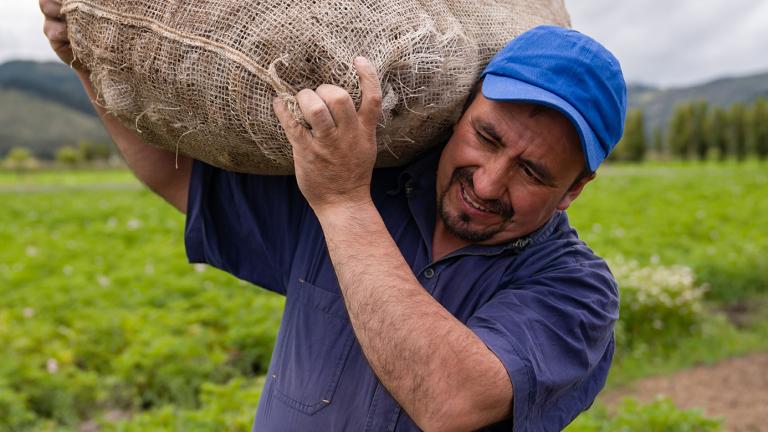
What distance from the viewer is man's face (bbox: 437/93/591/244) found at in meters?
1.69

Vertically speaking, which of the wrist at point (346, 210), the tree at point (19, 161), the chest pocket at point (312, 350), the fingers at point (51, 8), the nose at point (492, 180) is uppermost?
the fingers at point (51, 8)

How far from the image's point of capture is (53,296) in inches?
314

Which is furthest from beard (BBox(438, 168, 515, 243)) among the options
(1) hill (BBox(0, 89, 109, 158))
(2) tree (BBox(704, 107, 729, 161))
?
(1) hill (BBox(0, 89, 109, 158))

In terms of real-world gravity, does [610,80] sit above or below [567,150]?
above

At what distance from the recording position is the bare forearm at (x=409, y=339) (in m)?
1.45

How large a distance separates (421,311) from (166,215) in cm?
1393

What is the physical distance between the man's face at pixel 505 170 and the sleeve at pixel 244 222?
493mm

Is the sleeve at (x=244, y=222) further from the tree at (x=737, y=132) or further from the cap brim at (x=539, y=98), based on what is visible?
the tree at (x=737, y=132)

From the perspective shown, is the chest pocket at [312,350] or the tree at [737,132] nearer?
the chest pocket at [312,350]

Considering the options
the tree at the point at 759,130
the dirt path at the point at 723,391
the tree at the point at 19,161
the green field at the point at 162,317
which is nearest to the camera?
the green field at the point at 162,317

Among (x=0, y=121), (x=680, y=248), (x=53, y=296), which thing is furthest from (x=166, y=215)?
(x=0, y=121)

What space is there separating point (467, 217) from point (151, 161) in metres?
0.97

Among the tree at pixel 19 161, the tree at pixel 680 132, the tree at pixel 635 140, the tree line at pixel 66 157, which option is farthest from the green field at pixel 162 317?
the tree at pixel 680 132

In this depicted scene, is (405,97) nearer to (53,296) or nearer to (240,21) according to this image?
(240,21)
